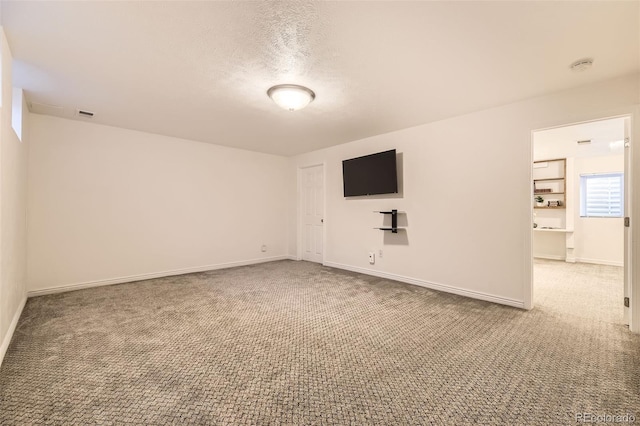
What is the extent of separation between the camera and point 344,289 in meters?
3.91

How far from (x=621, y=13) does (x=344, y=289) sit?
11.8 ft

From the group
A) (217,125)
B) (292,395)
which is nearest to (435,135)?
(217,125)

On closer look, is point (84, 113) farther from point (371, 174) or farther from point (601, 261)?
point (601, 261)

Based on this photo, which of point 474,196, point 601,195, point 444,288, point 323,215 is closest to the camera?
point 474,196

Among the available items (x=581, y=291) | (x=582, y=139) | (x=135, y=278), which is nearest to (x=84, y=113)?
(x=135, y=278)

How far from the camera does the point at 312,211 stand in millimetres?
6020

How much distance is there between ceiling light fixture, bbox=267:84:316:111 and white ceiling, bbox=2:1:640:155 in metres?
0.08

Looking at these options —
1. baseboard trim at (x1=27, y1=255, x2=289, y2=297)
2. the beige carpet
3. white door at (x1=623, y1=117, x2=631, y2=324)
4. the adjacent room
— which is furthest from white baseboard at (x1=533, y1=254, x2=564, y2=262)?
baseboard trim at (x1=27, y1=255, x2=289, y2=297)

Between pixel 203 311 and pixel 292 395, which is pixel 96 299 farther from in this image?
pixel 292 395

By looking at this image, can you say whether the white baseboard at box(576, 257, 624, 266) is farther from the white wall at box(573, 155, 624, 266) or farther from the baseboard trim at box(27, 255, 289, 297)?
the baseboard trim at box(27, 255, 289, 297)

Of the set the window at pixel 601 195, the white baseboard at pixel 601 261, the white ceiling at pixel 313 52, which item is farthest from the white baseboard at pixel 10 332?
the window at pixel 601 195

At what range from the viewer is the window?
5.80m

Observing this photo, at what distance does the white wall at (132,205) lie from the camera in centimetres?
368

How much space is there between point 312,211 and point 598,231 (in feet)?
20.2
